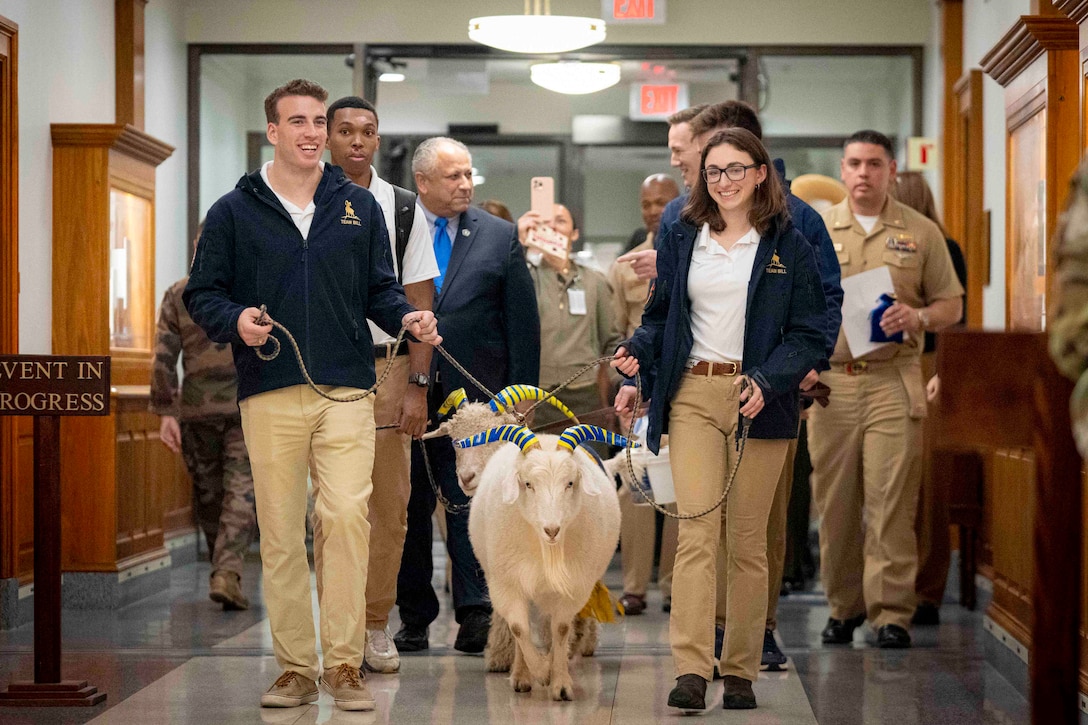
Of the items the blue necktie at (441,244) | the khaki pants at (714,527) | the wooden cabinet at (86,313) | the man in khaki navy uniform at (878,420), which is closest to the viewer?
the khaki pants at (714,527)

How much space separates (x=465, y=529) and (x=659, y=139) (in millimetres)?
5038

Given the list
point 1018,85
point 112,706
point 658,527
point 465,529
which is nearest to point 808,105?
point 658,527

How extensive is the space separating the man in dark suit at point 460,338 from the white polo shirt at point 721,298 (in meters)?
1.33

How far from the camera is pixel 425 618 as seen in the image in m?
5.67

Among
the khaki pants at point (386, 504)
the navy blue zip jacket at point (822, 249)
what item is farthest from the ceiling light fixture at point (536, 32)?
the khaki pants at point (386, 504)

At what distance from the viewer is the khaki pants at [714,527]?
430 centimetres

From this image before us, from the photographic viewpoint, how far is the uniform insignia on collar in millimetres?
5996

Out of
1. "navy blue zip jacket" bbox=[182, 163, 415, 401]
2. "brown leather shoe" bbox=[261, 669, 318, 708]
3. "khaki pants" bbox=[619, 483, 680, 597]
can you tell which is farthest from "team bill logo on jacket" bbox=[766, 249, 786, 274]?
"khaki pants" bbox=[619, 483, 680, 597]

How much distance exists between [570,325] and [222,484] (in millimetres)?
1980

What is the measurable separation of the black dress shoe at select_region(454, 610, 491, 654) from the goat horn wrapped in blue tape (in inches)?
44.7

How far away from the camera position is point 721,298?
14.6 ft

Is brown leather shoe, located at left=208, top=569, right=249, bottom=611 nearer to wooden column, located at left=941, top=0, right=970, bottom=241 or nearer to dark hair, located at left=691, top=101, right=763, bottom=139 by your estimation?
dark hair, located at left=691, top=101, right=763, bottom=139

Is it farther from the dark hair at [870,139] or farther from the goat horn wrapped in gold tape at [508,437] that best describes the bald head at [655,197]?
the goat horn wrapped in gold tape at [508,437]

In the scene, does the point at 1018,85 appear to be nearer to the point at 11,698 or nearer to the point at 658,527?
the point at 658,527
